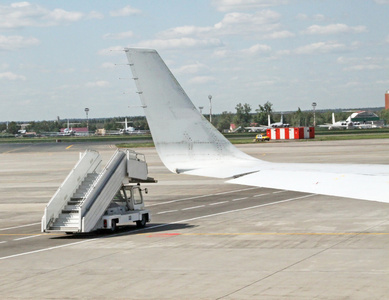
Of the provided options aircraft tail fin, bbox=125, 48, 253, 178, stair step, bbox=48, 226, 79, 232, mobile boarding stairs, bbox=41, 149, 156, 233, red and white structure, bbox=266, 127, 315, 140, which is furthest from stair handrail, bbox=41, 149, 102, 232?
red and white structure, bbox=266, 127, 315, 140

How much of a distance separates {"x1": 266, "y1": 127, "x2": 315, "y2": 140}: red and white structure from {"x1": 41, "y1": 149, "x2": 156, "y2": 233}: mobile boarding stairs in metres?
113

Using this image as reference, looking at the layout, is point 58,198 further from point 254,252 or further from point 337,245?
point 337,245

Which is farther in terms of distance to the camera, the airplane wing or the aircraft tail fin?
the aircraft tail fin

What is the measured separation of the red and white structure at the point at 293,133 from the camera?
140 metres

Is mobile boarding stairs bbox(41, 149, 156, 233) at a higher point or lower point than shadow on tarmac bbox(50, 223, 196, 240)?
higher

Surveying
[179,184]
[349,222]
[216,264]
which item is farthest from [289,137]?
[216,264]

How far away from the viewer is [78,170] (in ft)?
94.4

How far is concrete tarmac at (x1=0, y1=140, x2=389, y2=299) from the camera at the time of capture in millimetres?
17859

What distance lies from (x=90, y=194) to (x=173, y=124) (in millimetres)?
10649

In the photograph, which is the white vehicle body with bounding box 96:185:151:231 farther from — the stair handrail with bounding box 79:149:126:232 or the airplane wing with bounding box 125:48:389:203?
the airplane wing with bounding box 125:48:389:203

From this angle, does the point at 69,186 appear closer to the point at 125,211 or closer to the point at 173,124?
the point at 125,211

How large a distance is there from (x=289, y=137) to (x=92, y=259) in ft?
405

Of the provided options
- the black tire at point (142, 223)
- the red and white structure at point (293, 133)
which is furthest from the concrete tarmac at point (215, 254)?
the red and white structure at point (293, 133)

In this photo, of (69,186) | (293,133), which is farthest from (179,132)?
(293,133)
